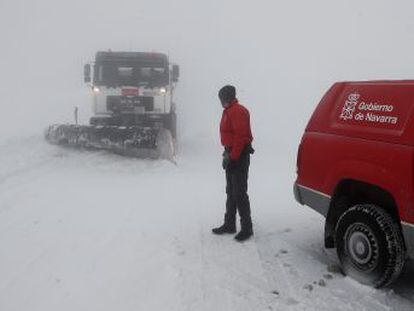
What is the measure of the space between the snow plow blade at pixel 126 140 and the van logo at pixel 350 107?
7315mm

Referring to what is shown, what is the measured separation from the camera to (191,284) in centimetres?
527

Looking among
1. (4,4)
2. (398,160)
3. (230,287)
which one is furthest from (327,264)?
(4,4)

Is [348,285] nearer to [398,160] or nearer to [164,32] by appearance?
[398,160]

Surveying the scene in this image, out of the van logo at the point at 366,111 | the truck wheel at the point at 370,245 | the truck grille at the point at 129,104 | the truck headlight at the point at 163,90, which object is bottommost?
the truck wheel at the point at 370,245

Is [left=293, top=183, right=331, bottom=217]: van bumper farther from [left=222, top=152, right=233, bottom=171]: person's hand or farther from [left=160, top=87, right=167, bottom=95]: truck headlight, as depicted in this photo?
[left=160, top=87, right=167, bottom=95]: truck headlight

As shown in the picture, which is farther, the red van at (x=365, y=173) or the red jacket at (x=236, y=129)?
the red jacket at (x=236, y=129)

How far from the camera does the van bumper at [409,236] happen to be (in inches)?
181

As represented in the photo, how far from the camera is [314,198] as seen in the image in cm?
598

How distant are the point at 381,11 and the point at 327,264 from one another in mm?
40134

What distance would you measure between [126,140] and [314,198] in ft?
24.2

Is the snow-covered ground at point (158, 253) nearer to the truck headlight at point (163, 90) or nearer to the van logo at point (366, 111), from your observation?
the van logo at point (366, 111)

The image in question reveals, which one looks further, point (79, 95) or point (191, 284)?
point (79, 95)

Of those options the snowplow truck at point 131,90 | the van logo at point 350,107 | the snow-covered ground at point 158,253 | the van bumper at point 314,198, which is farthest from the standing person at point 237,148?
the snowplow truck at point 131,90

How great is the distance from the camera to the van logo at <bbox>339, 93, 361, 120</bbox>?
547cm
